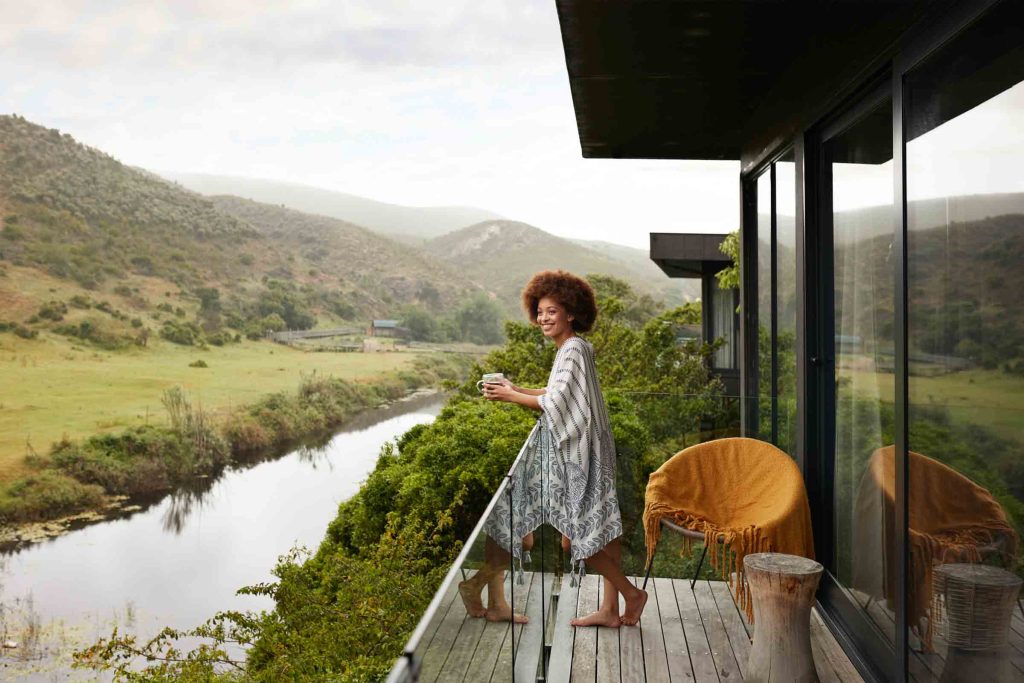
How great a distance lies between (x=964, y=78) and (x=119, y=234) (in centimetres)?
4455

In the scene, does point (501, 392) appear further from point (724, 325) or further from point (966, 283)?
point (724, 325)

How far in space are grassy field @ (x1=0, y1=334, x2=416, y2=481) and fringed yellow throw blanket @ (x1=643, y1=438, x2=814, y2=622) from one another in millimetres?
29073

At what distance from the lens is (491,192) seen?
199ft

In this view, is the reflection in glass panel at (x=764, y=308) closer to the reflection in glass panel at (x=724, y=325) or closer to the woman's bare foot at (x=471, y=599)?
the woman's bare foot at (x=471, y=599)

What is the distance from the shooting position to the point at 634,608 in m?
4.37

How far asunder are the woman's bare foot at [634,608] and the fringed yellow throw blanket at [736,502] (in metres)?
0.27

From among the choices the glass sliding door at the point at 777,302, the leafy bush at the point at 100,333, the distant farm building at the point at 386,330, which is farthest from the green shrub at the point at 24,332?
the glass sliding door at the point at 777,302

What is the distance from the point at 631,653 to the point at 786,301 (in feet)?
7.29

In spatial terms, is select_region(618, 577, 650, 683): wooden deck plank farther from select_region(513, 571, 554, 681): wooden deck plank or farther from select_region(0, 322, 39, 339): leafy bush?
select_region(0, 322, 39, 339): leafy bush

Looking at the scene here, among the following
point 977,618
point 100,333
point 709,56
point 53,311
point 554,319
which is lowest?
point 977,618

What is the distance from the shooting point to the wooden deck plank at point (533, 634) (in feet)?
9.11

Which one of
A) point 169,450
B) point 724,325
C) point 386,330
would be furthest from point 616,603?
point 386,330

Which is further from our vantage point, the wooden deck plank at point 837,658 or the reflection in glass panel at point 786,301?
the reflection in glass panel at point 786,301

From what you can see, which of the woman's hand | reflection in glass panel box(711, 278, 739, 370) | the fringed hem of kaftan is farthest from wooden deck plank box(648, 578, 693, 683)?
reflection in glass panel box(711, 278, 739, 370)
